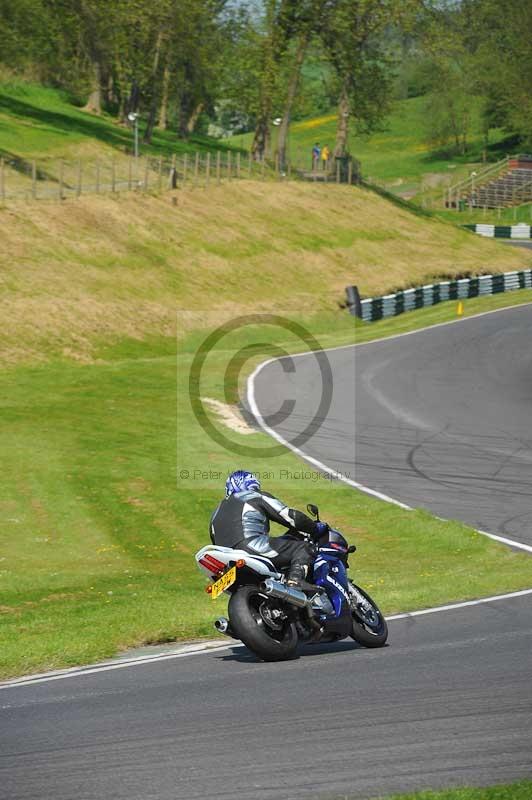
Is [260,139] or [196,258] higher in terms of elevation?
[260,139]

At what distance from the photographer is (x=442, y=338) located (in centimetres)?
4544

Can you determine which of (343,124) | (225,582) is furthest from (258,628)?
(343,124)

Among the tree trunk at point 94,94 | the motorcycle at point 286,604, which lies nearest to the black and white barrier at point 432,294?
the tree trunk at point 94,94

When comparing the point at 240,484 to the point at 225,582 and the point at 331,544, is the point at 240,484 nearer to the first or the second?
the point at 225,582

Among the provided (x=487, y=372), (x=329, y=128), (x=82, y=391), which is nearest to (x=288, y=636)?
(x=82, y=391)

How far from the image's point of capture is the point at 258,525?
11.3 metres

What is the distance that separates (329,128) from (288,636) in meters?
148

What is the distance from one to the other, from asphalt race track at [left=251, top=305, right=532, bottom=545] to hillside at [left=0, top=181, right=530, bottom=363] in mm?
9875

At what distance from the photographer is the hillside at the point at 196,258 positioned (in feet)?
154

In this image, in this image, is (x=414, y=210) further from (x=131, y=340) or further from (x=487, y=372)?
(x=487, y=372)

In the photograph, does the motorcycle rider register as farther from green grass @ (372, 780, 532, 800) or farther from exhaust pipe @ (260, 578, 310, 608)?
green grass @ (372, 780, 532, 800)

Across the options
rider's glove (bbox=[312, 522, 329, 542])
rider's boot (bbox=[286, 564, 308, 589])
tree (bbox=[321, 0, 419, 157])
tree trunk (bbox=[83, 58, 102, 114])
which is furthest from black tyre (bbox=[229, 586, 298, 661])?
tree trunk (bbox=[83, 58, 102, 114])

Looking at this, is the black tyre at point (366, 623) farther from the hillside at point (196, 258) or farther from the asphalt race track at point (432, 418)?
the hillside at point (196, 258)

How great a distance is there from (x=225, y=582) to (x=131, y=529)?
1012 centimetres
